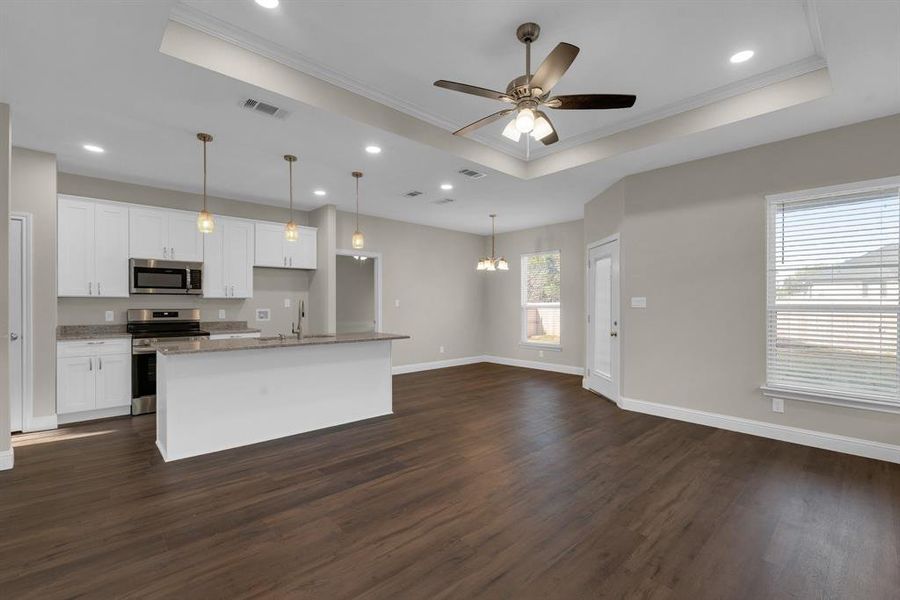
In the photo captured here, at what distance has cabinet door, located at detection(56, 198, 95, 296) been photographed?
441cm

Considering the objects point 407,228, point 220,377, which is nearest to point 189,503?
point 220,377

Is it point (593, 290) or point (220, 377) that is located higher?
point (593, 290)

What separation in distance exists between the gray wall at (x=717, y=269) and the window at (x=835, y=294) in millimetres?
130

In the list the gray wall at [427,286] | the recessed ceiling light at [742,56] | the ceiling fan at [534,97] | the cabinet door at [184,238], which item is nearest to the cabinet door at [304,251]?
the gray wall at [427,286]

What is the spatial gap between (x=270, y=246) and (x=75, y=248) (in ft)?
6.88

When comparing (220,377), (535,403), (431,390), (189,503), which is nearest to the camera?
(189,503)

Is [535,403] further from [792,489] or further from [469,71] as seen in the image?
[469,71]

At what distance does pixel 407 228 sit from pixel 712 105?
504 centimetres

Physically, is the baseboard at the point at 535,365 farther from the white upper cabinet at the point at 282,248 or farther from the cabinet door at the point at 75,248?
the cabinet door at the point at 75,248

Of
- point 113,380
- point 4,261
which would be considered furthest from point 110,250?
point 4,261

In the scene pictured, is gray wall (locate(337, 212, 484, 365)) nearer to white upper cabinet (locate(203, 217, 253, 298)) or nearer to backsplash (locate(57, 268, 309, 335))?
backsplash (locate(57, 268, 309, 335))

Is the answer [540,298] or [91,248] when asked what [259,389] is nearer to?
[91,248]

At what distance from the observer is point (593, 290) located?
5.97 meters

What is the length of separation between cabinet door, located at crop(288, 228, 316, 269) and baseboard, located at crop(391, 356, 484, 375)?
93.1 inches
